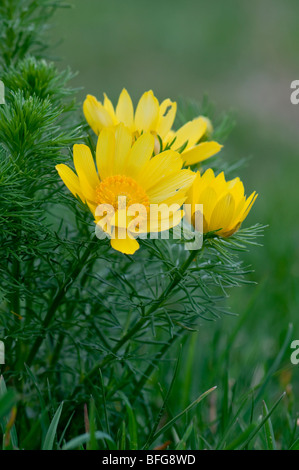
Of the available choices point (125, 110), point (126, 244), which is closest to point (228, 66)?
point (125, 110)

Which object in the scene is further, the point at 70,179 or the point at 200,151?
the point at 200,151

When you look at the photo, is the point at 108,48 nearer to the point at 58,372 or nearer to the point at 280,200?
the point at 280,200

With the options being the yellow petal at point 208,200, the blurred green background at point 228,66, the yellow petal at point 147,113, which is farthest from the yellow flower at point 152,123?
the blurred green background at point 228,66

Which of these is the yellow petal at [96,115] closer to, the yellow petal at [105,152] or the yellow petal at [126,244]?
the yellow petal at [105,152]

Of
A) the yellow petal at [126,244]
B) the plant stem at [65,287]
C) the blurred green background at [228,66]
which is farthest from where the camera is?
the blurred green background at [228,66]

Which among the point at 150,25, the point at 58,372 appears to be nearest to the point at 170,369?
the point at 58,372

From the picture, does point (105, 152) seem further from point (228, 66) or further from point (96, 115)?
point (228, 66)

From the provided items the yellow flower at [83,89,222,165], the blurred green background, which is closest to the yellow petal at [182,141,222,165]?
the yellow flower at [83,89,222,165]
